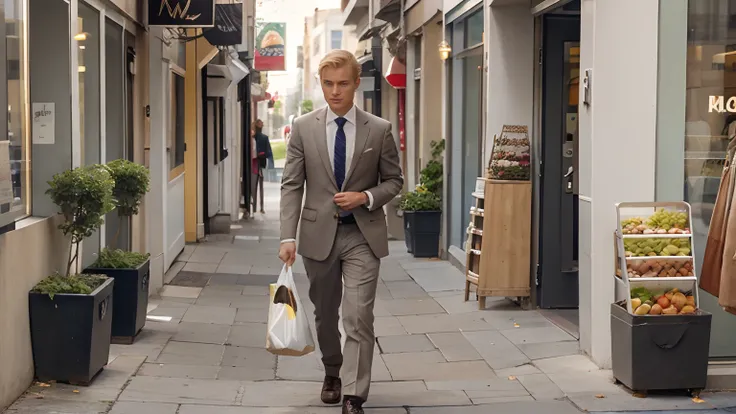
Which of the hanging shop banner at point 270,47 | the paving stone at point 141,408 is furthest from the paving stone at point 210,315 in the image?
the hanging shop banner at point 270,47

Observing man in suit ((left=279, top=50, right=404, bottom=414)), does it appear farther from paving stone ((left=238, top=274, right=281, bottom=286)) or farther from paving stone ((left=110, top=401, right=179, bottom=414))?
paving stone ((left=238, top=274, right=281, bottom=286))

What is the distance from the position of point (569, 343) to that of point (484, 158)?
306 centimetres

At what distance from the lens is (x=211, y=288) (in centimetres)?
1191

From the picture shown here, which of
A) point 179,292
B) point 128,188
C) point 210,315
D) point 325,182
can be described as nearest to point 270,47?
point 179,292

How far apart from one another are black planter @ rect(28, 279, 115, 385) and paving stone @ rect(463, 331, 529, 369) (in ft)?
9.45

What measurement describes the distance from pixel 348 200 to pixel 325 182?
0.25 metres

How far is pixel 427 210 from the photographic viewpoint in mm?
14656

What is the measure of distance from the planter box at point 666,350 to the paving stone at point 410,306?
402 cm

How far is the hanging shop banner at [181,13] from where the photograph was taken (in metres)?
10.4

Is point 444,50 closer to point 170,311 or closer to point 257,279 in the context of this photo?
point 257,279

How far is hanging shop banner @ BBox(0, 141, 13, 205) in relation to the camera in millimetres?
5812

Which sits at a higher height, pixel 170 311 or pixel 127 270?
pixel 127 270

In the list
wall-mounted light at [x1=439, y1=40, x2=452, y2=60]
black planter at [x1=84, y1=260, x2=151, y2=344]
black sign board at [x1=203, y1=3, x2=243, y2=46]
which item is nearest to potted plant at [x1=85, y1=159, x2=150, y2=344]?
black planter at [x1=84, y1=260, x2=151, y2=344]

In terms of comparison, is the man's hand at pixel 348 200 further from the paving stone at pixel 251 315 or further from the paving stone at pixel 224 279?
the paving stone at pixel 224 279
